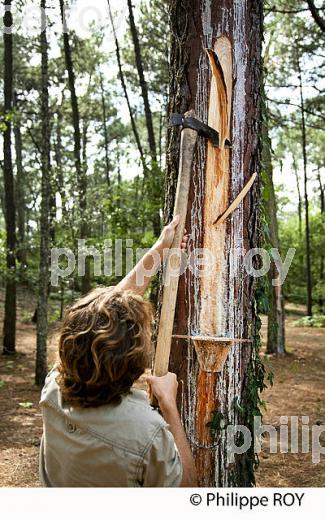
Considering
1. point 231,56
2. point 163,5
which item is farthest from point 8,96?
point 231,56

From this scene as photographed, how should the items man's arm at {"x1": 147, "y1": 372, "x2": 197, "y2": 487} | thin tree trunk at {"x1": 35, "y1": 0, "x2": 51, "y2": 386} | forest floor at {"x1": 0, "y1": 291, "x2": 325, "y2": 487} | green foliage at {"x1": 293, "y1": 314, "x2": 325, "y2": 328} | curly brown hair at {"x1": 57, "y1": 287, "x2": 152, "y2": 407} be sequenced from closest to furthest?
curly brown hair at {"x1": 57, "y1": 287, "x2": 152, "y2": 407} → man's arm at {"x1": 147, "y1": 372, "x2": 197, "y2": 487} → forest floor at {"x1": 0, "y1": 291, "x2": 325, "y2": 487} → thin tree trunk at {"x1": 35, "y1": 0, "x2": 51, "y2": 386} → green foliage at {"x1": 293, "y1": 314, "x2": 325, "y2": 328}

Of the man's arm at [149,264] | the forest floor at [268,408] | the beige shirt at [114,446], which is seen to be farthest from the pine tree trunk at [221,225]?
the beige shirt at [114,446]

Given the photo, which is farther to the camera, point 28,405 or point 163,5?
point 163,5

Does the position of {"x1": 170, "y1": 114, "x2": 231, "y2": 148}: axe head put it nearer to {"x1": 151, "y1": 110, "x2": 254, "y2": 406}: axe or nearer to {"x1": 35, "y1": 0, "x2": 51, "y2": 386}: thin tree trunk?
{"x1": 151, "y1": 110, "x2": 254, "y2": 406}: axe

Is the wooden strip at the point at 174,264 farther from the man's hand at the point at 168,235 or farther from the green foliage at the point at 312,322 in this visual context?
the green foliage at the point at 312,322

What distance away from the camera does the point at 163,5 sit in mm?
14188

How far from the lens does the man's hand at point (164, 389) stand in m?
2.03

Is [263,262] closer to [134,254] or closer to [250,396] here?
[250,396]

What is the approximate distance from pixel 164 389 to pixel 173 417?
20cm

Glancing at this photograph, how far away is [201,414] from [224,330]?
426mm

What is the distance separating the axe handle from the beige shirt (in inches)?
28.6

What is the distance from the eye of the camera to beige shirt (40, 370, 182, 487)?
5.07 ft

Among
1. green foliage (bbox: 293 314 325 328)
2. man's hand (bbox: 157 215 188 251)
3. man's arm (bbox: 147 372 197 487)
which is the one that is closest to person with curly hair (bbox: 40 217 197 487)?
man's arm (bbox: 147 372 197 487)

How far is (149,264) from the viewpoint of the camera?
243 cm
